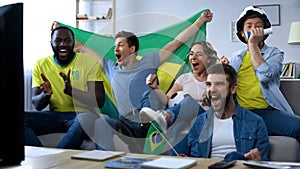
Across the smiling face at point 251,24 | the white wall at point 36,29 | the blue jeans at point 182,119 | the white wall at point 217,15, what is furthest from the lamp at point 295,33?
the white wall at point 36,29

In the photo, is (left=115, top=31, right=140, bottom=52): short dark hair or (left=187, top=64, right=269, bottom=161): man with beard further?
(left=115, top=31, right=140, bottom=52): short dark hair

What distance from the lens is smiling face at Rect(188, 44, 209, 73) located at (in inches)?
92.8

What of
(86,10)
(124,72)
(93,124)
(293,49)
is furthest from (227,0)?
(93,124)

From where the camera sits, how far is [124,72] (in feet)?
7.98

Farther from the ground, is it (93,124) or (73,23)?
(73,23)

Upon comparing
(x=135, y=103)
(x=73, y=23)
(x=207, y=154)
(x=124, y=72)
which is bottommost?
(x=207, y=154)

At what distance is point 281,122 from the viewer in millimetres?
2209

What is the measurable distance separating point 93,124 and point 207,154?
63 centimetres

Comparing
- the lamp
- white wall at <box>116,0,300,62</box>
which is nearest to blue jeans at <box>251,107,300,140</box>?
the lamp

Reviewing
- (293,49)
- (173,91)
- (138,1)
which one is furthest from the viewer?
(138,1)

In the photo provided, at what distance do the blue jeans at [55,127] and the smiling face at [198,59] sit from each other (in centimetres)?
72

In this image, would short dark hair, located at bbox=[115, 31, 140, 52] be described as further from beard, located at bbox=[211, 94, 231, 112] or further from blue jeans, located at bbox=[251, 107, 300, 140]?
blue jeans, located at bbox=[251, 107, 300, 140]

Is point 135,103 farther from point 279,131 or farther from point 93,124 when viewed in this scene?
point 279,131

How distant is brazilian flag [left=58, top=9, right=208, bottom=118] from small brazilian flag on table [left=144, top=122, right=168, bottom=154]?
0.33m
